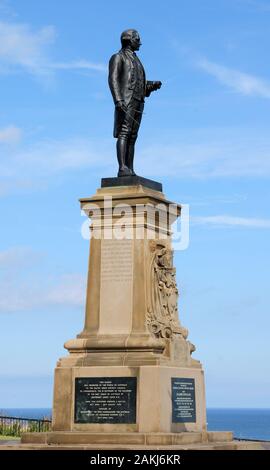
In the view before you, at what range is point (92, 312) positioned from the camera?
71.6 ft

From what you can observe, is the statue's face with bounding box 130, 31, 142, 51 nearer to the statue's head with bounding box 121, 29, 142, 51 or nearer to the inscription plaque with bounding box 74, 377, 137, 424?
the statue's head with bounding box 121, 29, 142, 51

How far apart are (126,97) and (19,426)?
12120mm

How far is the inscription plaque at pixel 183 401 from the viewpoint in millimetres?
21031

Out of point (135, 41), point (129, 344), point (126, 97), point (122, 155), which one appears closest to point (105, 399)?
point (129, 344)

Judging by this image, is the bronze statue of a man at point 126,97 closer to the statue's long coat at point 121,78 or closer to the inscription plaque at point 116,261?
the statue's long coat at point 121,78

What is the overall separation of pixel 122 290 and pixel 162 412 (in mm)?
2408

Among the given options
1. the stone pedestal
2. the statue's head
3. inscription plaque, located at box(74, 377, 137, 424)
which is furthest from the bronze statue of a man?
inscription plaque, located at box(74, 377, 137, 424)

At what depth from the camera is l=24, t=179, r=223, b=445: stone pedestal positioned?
20609 millimetres

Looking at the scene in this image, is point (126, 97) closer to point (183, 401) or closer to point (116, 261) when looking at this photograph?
point (116, 261)

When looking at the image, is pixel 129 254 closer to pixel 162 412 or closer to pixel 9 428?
pixel 162 412

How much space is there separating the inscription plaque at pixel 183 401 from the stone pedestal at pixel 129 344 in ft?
0.06

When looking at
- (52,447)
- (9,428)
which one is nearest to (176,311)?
(52,447)

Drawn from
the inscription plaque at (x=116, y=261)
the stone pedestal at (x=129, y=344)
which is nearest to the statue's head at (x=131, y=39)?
the stone pedestal at (x=129, y=344)

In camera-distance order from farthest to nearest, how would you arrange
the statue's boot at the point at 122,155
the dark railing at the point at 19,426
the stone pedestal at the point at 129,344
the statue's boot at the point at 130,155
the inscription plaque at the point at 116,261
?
the dark railing at the point at 19,426, the statue's boot at the point at 130,155, the statue's boot at the point at 122,155, the inscription plaque at the point at 116,261, the stone pedestal at the point at 129,344
